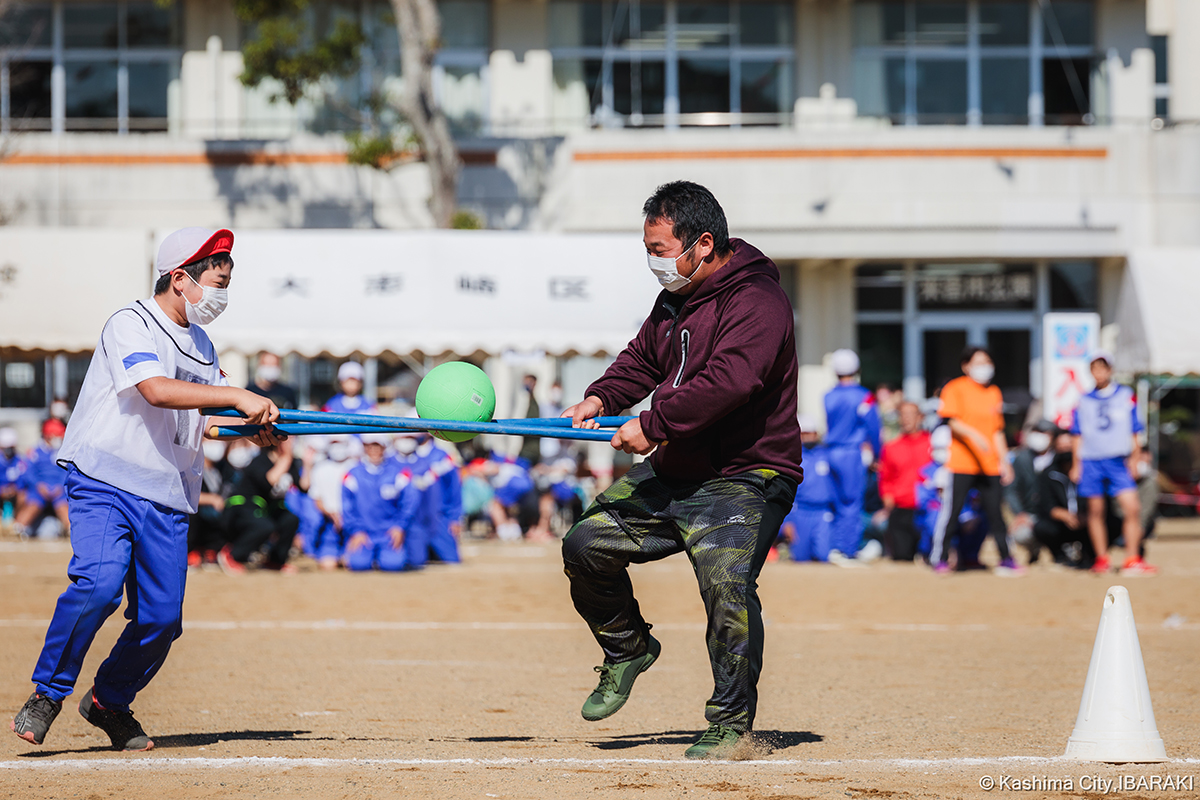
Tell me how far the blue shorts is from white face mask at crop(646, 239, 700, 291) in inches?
358

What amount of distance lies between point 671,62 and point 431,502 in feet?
40.7

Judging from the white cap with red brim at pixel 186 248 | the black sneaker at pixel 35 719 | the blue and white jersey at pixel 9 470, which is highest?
the white cap with red brim at pixel 186 248

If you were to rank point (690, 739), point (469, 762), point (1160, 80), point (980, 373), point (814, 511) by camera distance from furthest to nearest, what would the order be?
point (1160, 80) < point (814, 511) < point (980, 373) < point (690, 739) < point (469, 762)

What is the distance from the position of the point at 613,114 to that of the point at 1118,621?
20.3 metres

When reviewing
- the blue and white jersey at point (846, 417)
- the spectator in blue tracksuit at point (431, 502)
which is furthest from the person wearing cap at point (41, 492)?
the blue and white jersey at point (846, 417)

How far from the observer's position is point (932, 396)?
2450 centimetres

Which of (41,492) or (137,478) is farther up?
(137,478)

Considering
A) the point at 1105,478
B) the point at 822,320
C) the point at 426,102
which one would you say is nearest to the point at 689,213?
the point at 1105,478

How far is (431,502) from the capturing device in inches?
589

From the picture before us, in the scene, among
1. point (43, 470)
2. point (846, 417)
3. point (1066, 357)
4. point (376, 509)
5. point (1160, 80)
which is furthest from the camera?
point (1160, 80)

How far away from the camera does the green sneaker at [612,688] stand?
550cm

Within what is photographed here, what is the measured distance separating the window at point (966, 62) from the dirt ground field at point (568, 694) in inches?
546

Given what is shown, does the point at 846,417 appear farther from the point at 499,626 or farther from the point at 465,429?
the point at 465,429

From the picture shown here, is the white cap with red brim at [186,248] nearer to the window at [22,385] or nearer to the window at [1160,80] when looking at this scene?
the window at [22,385]
